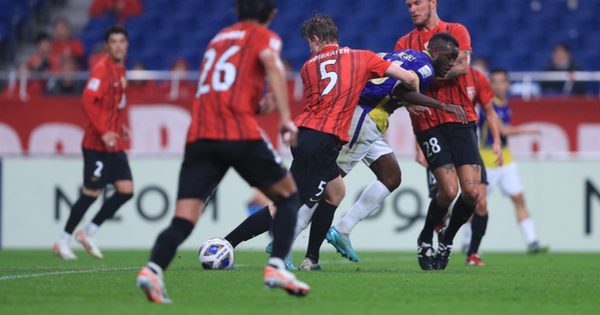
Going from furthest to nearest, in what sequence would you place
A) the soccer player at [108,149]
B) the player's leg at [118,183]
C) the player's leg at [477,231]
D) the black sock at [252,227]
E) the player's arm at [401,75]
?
1. the player's leg at [118,183]
2. the soccer player at [108,149]
3. the player's leg at [477,231]
4. the black sock at [252,227]
5. the player's arm at [401,75]

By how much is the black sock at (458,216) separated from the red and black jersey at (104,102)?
4.00m

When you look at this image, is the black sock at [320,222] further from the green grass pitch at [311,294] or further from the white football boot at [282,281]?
the white football boot at [282,281]

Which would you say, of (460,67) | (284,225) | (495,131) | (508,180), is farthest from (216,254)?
(508,180)

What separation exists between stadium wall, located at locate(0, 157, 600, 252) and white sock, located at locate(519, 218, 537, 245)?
2.84 feet

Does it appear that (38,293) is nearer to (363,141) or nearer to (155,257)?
(155,257)

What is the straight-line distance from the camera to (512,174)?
11.2 m

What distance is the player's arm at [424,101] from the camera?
672 centimetres

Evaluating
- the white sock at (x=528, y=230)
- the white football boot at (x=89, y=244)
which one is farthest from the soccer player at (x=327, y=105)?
the white sock at (x=528, y=230)

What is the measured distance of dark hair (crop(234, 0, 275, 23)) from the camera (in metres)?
4.90

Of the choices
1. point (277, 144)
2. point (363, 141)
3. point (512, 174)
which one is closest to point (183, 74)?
point (277, 144)

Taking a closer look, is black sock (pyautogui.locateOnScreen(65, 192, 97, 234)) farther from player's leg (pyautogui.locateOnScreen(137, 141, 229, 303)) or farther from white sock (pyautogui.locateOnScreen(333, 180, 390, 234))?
player's leg (pyautogui.locateOnScreen(137, 141, 229, 303))

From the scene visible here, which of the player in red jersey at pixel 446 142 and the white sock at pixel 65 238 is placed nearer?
the player in red jersey at pixel 446 142

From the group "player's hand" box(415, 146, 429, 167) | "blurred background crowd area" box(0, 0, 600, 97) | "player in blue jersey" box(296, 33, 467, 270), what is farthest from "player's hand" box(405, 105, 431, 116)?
"blurred background crowd area" box(0, 0, 600, 97)

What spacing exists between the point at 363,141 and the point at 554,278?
1.98 m
